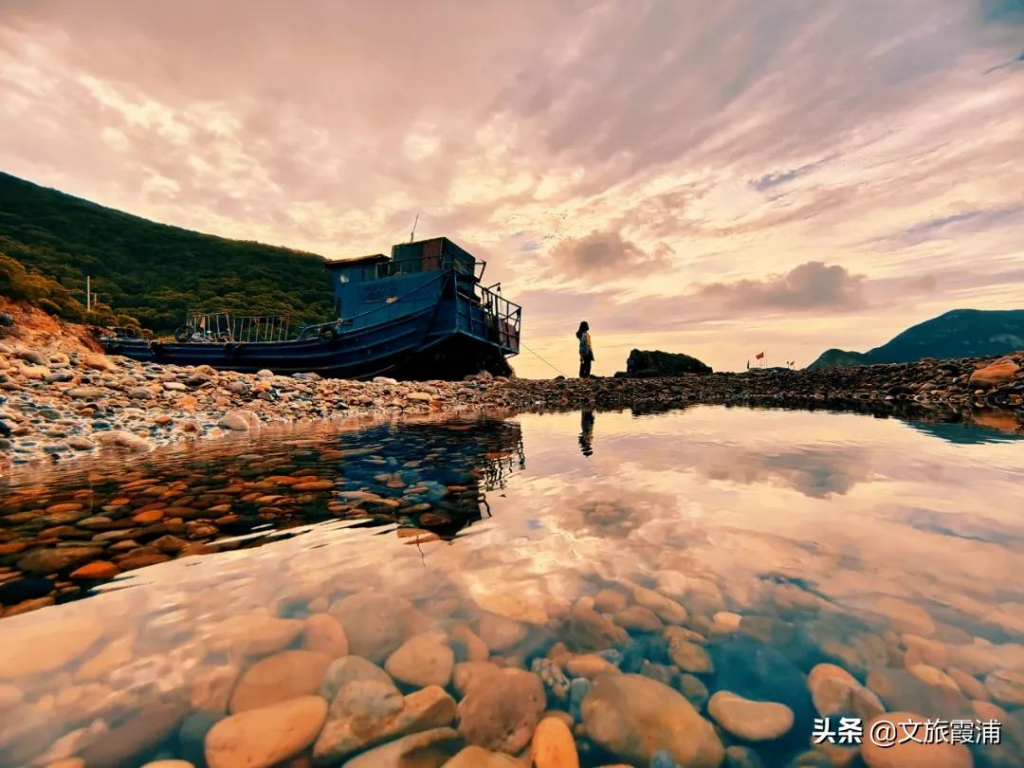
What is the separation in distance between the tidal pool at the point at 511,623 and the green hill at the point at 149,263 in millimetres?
54942

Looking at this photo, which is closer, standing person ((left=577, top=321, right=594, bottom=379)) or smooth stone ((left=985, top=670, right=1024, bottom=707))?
smooth stone ((left=985, top=670, right=1024, bottom=707))

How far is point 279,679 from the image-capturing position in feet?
4.91

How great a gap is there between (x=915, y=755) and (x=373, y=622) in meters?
1.86

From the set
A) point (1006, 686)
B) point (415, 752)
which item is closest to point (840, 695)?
point (1006, 686)

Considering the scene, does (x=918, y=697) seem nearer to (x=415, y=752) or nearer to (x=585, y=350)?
(x=415, y=752)

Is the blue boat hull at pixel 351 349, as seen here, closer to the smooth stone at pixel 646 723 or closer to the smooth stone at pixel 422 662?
the smooth stone at pixel 422 662

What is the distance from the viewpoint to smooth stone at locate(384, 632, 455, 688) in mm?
1484

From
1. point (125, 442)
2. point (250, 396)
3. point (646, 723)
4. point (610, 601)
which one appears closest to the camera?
point (646, 723)

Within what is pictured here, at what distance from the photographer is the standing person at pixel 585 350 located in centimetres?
2298

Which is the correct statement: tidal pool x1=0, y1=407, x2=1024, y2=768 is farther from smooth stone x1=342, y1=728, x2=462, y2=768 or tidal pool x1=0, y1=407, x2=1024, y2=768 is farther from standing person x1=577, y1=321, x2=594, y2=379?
standing person x1=577, y1=321, x2=594, y2=379

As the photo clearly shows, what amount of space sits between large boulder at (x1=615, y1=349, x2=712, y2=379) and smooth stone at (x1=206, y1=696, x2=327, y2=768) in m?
34.2

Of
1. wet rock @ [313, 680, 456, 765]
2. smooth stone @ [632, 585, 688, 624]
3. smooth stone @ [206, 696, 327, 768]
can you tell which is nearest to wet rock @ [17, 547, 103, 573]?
smooth stone @ [206, 696, 327, 768]

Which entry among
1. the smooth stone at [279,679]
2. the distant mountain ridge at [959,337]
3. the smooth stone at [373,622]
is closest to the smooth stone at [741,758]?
the smooth stone at [373,622]

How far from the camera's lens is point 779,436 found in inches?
279
